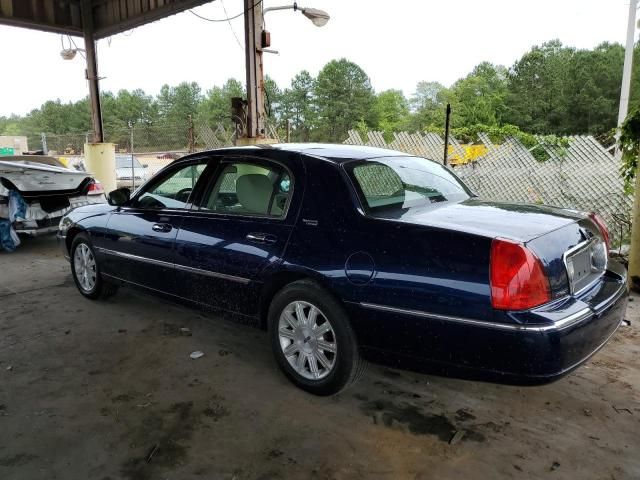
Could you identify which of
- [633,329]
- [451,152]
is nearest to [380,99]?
[451,152]

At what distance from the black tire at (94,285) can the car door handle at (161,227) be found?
1.11 metres

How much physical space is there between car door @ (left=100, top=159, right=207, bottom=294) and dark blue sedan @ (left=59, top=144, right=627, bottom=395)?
16 mm

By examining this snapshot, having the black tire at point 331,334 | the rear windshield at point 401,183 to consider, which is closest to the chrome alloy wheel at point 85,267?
the black tire at point 331,334

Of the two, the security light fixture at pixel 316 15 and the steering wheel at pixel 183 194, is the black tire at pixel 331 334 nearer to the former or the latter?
the steering wheel at pixel 183 194

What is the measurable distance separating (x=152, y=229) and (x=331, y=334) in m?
1.84

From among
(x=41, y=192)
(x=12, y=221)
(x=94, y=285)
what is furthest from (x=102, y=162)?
(x=94, y=285)

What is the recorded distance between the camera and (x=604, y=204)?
7945 mm

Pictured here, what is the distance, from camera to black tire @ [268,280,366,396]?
9.25 ft

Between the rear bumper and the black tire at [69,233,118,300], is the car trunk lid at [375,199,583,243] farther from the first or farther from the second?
the black tire at [69,233,118,300]

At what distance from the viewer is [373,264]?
8.69ft

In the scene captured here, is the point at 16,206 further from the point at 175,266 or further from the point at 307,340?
the point at 307,340

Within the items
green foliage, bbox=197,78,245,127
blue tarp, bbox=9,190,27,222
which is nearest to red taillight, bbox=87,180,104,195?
blue tarp, bbox=9,190,27,222

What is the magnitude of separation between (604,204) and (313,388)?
6.85 meters

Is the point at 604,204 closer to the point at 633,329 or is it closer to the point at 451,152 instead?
the point at 451,152
